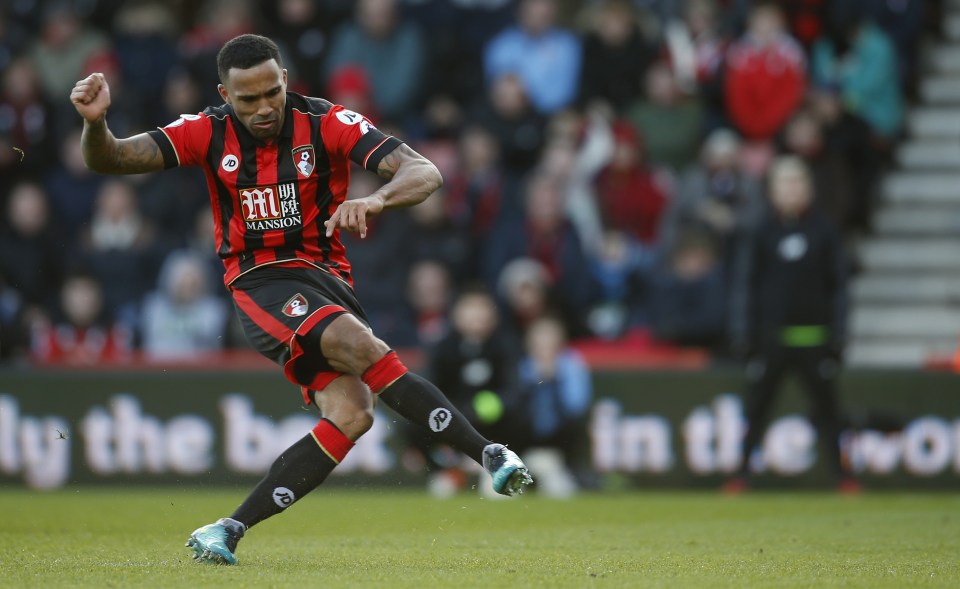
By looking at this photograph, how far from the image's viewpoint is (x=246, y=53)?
657cm

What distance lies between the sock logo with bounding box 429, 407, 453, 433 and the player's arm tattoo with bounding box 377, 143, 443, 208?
2.96 feet

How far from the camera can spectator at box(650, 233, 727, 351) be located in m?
12.6

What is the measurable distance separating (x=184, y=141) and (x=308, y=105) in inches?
23.5

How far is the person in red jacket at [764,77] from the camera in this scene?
1357 centimetres

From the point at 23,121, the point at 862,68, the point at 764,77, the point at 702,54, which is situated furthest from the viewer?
the point at 23,121

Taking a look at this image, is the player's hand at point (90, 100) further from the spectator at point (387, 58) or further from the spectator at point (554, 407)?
the spectator at point (387, 58)

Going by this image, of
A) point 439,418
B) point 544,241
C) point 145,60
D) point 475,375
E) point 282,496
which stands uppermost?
point 145,60

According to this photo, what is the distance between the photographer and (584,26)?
663 inches

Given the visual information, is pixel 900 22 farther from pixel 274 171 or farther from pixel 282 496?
pixel 282 496

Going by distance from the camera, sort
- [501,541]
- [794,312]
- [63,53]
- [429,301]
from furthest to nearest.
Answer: [63,53] < [429,301] < [794,312] < [501,541]

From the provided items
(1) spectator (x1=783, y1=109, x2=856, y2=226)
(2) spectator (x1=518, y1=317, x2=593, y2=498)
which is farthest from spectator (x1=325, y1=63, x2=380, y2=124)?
(1) spectator (x1=783, y1=109, x2=856, y2=226)

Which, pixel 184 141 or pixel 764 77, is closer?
pixel 184 141

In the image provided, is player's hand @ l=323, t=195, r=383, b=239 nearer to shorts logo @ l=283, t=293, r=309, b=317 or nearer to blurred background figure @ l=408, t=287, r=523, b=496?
Result: shorts logo @ l=283, t=293, r=309, b=317

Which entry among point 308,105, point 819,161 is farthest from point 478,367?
point 308,105
